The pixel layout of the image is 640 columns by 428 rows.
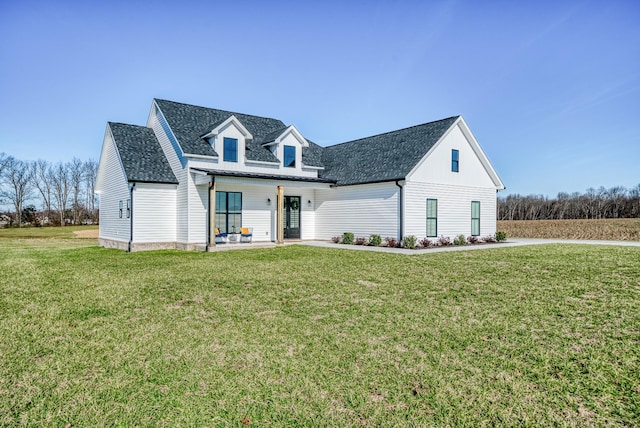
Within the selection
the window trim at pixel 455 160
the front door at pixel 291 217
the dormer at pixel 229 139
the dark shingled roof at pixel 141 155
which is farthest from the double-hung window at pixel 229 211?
the window trim at pixel 455 160

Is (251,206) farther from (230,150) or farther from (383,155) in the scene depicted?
(383,155)

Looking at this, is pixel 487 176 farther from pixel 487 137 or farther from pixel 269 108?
pixel 269 108

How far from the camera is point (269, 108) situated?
2531 centimetres

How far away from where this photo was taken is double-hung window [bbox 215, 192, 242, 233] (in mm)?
18078

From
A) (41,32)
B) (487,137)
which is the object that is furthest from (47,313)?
(487,137)

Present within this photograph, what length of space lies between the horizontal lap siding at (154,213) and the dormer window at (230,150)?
9.57ft

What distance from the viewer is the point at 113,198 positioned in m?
19.9

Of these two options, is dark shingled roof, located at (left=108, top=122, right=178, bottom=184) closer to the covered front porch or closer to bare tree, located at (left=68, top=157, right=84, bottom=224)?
the covered front porch

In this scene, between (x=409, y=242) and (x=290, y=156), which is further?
(x=290, y=156)

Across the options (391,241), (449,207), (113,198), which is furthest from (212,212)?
(449,207)

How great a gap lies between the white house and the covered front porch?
2.1 inches

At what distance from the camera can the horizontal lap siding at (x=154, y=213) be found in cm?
1720

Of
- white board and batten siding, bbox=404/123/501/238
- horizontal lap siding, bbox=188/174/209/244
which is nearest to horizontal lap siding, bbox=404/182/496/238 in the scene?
white board and batten siding, bbox=404/123/501/238

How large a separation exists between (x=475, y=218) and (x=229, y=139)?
1363 cm
